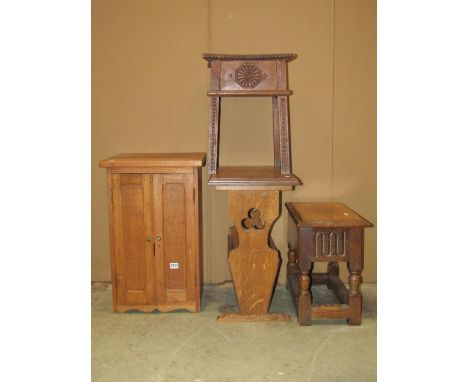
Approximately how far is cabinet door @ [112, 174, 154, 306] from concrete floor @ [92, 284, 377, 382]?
0.18 meters

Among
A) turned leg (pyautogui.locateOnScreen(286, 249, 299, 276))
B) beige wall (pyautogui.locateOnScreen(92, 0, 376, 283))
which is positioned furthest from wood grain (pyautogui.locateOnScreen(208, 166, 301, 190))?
turned leg (pyautogui.locateOnScreen(286, 249, 299, 276))

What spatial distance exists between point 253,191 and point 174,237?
2.14ft

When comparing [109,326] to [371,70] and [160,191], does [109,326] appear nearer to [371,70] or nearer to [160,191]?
[160,191]

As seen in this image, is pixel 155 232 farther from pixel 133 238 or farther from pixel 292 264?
pixel 292 264

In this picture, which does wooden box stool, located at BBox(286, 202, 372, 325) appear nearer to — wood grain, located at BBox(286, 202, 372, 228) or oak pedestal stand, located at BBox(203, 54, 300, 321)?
wood grain, located at BBox(286, 202, 372, 228)

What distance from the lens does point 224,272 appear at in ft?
12.2

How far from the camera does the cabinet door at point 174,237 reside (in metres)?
3.04

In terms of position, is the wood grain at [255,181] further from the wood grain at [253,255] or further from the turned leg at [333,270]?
the turned leg at [333,270]

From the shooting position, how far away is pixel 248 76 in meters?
2.98

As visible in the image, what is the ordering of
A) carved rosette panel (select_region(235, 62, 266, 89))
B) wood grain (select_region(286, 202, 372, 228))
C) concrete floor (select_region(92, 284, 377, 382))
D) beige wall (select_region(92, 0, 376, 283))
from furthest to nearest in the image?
1. beige wall (select_region(92, 0, 376, 283))
2. carved rosette panel (select_region(235, 62, 266, 89))
3. wood grain (select_region(286, 202, 372, 228))
4. concrete floor (select_region(92, 284, 377, 382))

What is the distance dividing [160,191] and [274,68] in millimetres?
1140

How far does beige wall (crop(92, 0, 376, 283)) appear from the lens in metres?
3.50

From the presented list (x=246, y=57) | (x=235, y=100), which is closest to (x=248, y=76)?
(x=246, y=57)
